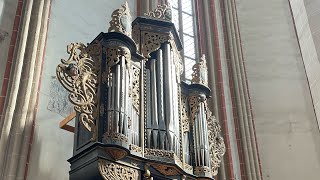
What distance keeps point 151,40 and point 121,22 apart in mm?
582

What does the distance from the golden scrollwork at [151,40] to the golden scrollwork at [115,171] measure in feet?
5.75

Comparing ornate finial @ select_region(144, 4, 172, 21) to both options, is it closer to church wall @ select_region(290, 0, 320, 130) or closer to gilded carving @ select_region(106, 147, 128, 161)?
church wall @ select_region(290, 0, 320, 130)

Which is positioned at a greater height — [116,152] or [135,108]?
[135,108]

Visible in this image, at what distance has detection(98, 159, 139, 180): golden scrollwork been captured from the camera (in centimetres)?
505

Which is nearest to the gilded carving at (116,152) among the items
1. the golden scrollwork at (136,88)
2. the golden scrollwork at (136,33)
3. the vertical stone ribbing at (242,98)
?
the golden scrollwork at (136,88)

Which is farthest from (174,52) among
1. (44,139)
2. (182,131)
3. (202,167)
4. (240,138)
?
(240,138)

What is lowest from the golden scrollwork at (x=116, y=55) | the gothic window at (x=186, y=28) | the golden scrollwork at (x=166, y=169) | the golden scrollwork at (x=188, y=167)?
the golden scrollwork at (x=166, y=169)

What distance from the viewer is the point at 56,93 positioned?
23.6ft

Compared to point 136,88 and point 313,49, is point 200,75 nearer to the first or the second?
point 136,88

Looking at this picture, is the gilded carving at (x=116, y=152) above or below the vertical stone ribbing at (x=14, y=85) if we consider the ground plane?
below

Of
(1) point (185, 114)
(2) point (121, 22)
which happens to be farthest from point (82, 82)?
(1) point (185, 114)

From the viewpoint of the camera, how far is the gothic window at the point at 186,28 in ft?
33.4

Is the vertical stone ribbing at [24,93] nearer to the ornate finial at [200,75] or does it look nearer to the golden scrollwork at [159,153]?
the golden scrollwork at [159,153]

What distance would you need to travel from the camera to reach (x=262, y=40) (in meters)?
10.3
